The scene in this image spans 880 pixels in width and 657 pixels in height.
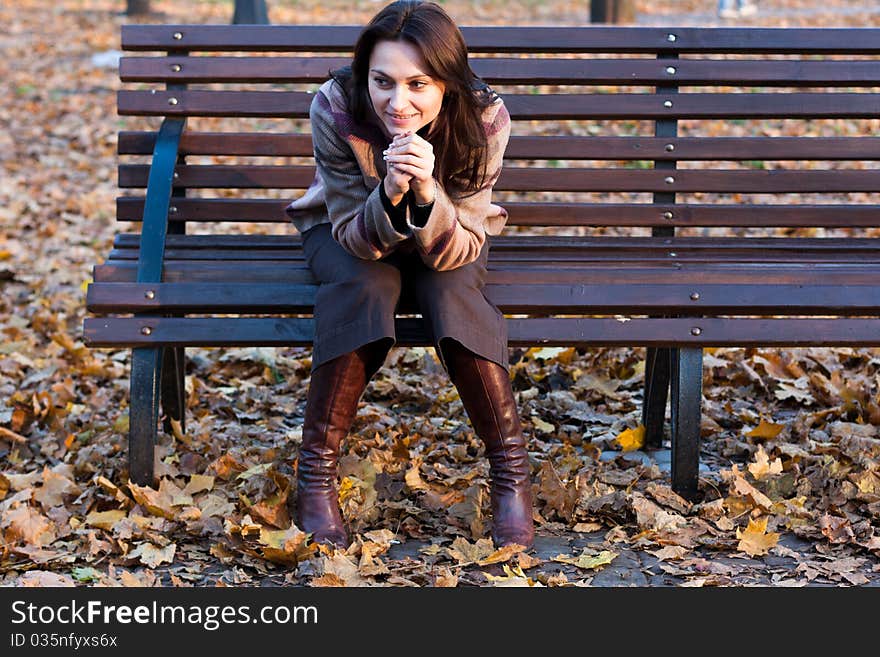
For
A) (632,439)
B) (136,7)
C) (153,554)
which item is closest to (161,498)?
(153,554)

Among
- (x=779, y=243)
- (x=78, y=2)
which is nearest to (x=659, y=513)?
(x=779, y=243)

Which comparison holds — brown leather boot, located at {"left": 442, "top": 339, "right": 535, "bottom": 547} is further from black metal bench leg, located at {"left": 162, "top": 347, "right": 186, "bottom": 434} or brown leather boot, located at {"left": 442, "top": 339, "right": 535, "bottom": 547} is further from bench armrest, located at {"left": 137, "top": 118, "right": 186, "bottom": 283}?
black metal bench leg, located at {"left": 162, "top": 347, "right": 186, "bottom": 434}

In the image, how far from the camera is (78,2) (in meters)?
16.9

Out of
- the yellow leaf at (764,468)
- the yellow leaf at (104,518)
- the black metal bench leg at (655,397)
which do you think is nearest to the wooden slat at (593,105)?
the black metal bench leg at (655,397)

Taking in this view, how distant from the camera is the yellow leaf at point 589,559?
3109 mm

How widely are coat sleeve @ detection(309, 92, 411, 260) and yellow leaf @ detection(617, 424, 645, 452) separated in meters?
1.11

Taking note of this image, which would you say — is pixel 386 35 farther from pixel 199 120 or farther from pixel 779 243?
pixel 199 120

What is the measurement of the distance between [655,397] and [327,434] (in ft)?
3.90

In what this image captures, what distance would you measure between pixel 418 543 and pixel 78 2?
601 inches

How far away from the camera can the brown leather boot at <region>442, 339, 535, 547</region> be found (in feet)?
10.5

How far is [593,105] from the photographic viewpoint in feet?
13.3

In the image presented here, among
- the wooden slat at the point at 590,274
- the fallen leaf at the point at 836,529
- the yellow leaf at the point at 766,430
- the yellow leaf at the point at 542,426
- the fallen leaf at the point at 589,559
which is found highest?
the wooden slat at the point at 590,274

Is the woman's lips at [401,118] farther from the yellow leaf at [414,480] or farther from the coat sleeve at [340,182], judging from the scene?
the yellow leaf at [414,480]

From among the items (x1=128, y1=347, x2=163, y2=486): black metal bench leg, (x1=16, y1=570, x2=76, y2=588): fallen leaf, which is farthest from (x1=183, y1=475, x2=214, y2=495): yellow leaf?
(x1=16, y1=570, x2=76, y2=588): fallen leaf
